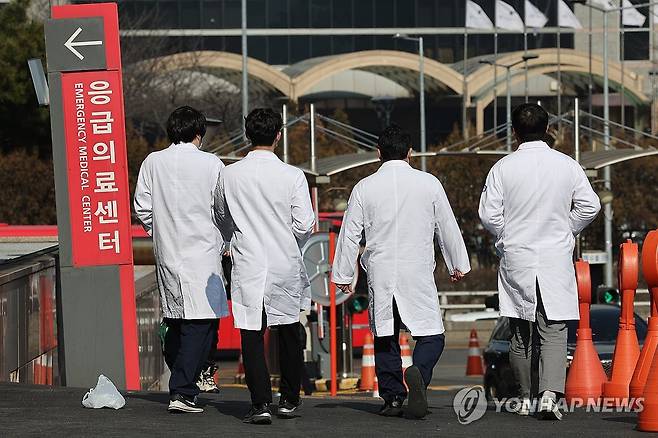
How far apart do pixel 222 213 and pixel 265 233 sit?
0.33 metres

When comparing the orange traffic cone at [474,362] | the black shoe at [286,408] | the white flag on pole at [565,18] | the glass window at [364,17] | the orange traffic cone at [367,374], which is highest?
the glass window at [364,17]

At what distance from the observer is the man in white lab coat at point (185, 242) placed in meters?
9.58

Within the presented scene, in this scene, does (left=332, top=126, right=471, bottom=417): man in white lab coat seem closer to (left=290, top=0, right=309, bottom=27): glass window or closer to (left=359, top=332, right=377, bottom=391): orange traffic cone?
(left=359, top=332, right=377, bottom=391): orange traffic cone

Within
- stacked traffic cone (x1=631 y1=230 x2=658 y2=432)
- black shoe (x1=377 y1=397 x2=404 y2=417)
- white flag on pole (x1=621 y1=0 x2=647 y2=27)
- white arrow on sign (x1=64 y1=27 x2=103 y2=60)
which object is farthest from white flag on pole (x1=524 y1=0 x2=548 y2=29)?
black shoe (x1=377 y1=397 x2=404 y2=417)

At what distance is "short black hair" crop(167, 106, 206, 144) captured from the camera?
978cm

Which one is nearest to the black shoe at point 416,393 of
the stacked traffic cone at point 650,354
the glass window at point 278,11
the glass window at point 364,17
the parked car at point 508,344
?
the stacked traffic cone at point 650,354

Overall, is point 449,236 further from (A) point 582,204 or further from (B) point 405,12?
(B) point 405,12

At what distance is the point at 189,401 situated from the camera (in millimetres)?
9609

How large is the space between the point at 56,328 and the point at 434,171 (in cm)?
3667

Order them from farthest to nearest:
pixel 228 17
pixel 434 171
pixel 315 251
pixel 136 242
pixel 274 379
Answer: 1. pixel 228 17
2. pixel 434 171
3. pixel 136 242
4. pixel 274 379
5. pixel 315 251

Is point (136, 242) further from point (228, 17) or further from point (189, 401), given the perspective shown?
point (228, 17)

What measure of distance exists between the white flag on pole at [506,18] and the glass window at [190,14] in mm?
23982

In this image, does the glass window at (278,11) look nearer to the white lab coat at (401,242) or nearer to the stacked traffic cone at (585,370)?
the stacked traffic cone at (585,370)

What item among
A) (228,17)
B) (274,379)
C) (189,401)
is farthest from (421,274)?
(228,17)
